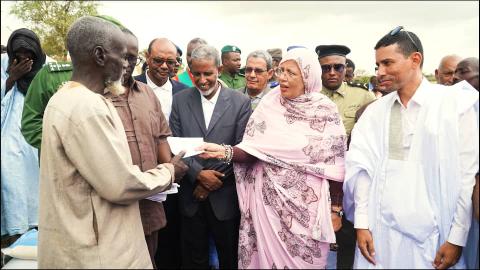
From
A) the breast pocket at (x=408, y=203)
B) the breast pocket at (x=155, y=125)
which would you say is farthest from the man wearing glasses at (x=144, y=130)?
the breast pocket at (x=408, y=203)

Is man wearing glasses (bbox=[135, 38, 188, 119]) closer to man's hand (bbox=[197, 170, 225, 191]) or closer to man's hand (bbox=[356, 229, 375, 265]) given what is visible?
man's hand (bbox=[197, 170, 225, 191])

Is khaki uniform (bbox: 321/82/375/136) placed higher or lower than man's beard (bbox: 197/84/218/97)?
lower

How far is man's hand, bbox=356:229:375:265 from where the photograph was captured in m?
2.29

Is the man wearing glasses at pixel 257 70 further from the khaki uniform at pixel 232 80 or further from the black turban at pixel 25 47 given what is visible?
the black turban at pixel 25 47

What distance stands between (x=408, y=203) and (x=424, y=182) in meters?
0.15

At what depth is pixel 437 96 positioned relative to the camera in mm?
2162

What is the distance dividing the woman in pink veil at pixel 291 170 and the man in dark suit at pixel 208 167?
155 mm

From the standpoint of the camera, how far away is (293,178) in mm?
2824

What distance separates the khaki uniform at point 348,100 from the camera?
4.11m

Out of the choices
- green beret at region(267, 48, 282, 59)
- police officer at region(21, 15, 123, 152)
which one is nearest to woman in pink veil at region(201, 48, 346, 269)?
police officer at region(21, 15, 123, 152)

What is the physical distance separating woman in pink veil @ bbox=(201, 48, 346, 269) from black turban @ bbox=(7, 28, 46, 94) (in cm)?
257

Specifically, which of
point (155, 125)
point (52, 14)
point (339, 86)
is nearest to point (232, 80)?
point (339, 86)

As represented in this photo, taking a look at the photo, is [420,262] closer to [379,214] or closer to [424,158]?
[379,214]

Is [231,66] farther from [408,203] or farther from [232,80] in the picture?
[408,203]
